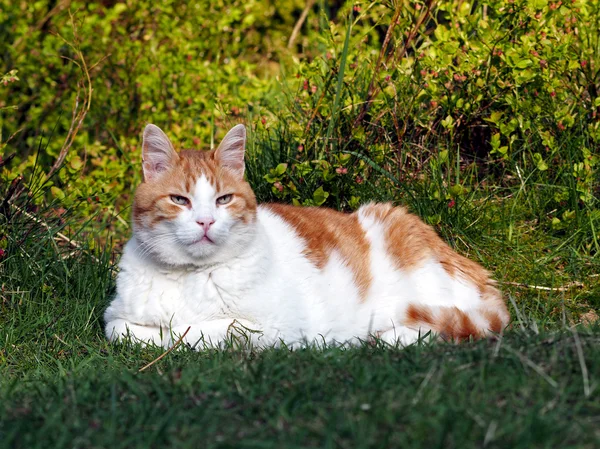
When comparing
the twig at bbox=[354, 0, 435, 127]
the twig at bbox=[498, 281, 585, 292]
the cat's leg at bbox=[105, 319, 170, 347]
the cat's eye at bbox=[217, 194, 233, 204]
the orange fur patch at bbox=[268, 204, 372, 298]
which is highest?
the twig at bbox=[354, 0, 435, 127]

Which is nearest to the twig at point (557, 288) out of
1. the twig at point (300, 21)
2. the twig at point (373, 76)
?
the twig at point (373, 76)

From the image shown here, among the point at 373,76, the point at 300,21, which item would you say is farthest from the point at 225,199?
the point at 300,21

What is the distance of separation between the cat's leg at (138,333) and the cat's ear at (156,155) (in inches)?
27.2

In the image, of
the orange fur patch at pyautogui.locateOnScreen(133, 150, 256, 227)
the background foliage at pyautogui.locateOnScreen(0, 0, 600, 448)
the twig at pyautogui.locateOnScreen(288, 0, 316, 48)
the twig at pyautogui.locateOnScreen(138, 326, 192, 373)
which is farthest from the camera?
the twig at pyautogui.locateOnScreen(288, 0, 316, 48)

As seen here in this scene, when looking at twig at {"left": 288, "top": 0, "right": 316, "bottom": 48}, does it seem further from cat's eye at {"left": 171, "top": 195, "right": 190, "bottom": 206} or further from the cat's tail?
the cat's tail

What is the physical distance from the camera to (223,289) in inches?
133

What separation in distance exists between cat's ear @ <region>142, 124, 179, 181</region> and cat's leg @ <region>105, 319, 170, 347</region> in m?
0.69

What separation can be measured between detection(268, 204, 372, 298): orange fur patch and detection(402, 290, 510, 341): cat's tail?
494 mm

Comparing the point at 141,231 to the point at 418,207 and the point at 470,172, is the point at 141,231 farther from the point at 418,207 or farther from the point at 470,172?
the point at 470,172

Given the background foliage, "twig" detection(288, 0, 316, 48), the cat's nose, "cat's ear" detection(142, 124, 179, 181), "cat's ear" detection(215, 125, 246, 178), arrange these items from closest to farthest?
the background foliage
the cat's nose
"cat's ear" detection(142, 124, 179, 181)
"cat's ear" detection(215, 125, 246, 178)
"twig" detection(288, 0, 316, 48)

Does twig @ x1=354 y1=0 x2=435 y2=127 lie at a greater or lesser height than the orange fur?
greater

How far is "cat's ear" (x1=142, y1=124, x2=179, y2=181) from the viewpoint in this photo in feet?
11.2

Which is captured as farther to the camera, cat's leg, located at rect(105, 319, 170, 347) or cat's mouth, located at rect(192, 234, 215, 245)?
cat's leg, located at rect(105, 319, 170, 347)

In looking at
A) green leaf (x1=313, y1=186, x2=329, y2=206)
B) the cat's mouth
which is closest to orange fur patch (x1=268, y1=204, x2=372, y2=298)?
green leaf (x1=313, y1=186, x2=329, y2=206)
